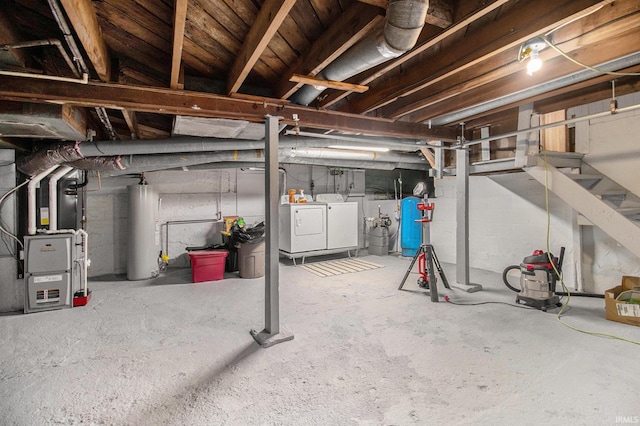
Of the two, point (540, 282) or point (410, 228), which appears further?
point (410, 228)

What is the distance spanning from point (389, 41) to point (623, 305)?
3261 millimetres

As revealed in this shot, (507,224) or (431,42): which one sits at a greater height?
(431,42)

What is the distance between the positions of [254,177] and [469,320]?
446cm

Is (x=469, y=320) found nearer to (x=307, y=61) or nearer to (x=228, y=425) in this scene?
(x=228, y=425)

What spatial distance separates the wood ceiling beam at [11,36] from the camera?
5.79 ft

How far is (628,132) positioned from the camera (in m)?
3.35

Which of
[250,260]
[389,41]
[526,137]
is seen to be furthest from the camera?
[250,260]

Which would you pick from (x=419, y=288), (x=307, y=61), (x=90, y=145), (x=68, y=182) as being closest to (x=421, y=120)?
(x=307, y=61)

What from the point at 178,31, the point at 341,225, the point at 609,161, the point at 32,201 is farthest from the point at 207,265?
the point at 609,161

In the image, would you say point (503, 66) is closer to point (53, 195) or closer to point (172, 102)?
point (172, 102)

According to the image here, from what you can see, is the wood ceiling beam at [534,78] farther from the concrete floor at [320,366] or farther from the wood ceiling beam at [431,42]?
the concrete floor at [320,366]

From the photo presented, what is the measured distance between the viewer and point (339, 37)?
1.89 metres

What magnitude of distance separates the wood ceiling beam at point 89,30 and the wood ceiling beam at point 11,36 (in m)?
0.41

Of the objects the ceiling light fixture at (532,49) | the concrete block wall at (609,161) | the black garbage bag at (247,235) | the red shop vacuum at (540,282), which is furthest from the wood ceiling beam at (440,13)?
the black garbage bag at (247,235)
